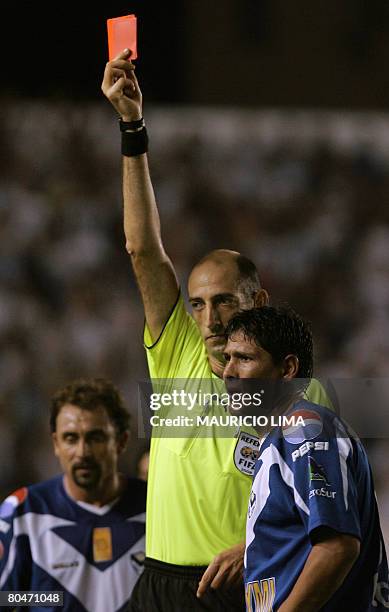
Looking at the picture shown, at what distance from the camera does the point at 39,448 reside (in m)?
2.23

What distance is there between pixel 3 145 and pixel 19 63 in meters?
0.40

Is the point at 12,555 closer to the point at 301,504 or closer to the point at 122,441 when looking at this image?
the point at 122,441

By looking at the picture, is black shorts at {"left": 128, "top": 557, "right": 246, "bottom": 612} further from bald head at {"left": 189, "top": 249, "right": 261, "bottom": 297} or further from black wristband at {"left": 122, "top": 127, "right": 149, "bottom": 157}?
black wristband at {"left": 122, "top": 127, "right": 149, "bottom": 157}

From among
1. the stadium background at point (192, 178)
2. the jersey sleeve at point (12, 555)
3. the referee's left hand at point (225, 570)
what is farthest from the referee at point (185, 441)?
the stadium background at point (192, 178)

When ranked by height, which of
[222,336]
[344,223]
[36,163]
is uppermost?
[36,163]

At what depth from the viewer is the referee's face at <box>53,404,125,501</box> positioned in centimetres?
192

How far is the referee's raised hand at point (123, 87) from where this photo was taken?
1482mm

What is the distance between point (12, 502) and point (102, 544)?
0.73 feet

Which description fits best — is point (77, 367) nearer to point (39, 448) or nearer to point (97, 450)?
point (39, 448)

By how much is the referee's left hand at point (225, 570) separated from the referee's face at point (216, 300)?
339 millimetres

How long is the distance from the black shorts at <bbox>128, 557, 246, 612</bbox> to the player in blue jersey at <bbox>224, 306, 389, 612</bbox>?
19 centimetres

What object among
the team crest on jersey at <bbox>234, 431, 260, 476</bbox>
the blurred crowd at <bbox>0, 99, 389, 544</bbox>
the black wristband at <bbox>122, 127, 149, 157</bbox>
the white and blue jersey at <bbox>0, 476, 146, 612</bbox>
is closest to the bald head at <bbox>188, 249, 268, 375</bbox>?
the team crest on jersey at <bbox>234, 431, 260, 476</bbox>

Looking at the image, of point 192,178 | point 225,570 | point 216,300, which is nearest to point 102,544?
point 225,570

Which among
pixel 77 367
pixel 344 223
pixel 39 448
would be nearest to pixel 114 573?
pixel 39 448
